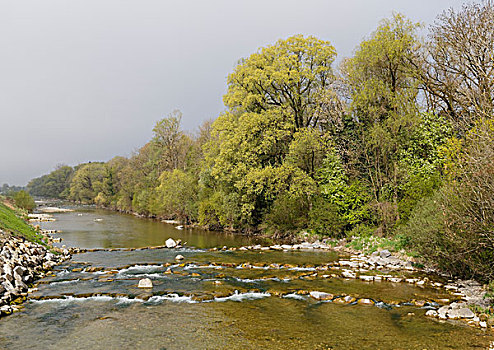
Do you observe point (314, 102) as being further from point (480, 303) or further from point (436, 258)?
point (480, 303)

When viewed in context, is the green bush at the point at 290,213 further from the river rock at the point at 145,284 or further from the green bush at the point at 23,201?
the green bush at the point at 23,201

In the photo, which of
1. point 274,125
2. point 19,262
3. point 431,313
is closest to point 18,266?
point 19,262

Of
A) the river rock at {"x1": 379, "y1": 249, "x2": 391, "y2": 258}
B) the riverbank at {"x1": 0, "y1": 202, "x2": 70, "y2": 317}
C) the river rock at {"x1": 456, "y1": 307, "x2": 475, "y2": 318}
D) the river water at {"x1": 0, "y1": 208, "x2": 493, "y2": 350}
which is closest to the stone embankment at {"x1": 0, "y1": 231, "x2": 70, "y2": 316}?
the riverbank at {"x1": 0, "y1": 202, "x2": 70, "y2": 317}

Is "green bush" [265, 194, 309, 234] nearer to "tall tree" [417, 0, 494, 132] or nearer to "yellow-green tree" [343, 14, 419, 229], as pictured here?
"yellow-green tree" [343, 14, 419, 229]

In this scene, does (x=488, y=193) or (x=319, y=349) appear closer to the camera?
(x=319, y=349)

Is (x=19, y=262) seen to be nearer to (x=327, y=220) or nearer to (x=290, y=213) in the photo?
(x=290, y=213)

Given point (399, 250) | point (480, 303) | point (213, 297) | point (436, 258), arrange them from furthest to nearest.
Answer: point (399, 250) < point (436, 258) < point (213, 297) < point (480, 303)

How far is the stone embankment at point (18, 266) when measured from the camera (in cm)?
1178

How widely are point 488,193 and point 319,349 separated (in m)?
6.76

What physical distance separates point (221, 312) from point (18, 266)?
922cm

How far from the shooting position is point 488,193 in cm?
987

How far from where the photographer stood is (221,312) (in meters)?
10.9

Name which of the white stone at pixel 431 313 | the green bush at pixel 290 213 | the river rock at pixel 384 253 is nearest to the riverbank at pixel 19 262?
the white stone at pixel 431 313

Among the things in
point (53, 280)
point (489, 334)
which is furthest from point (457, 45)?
point (53, 280)
